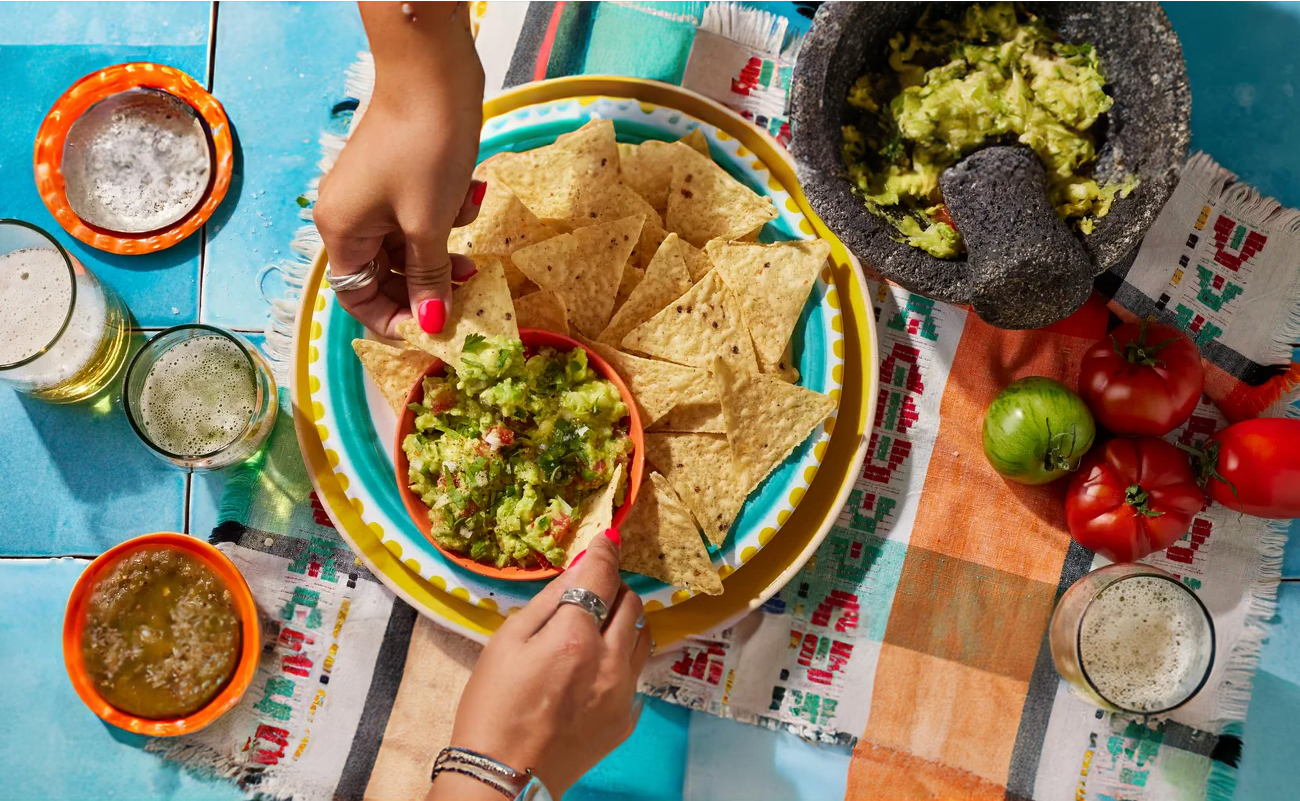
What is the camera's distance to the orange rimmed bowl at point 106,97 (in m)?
1.88

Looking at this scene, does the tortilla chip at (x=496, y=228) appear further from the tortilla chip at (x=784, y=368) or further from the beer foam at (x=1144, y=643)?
the beer foam at (x=1144, y=643)

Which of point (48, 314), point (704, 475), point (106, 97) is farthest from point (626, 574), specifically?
point (106, 97)

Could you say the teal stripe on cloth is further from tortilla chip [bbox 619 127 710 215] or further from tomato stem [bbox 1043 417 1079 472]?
tortilla chip [bbox 619 127 710 215]

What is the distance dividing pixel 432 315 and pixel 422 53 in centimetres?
45

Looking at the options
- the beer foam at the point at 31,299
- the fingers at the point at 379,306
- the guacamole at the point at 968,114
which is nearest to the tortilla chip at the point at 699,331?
the guacamole at the point at 968,114

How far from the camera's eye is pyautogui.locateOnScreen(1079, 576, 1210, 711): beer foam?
1.67 m

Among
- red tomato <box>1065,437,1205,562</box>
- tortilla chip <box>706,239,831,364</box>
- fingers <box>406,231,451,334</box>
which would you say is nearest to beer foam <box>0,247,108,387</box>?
fingers <box>406,231,451,334</box>

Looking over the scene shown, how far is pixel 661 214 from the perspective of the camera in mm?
1780

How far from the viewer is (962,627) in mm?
1776

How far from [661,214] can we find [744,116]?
12.3 inches

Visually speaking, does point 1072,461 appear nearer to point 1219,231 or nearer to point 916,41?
point 1219,231

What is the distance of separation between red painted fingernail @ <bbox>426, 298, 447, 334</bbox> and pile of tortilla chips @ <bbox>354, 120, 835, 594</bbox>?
11cm

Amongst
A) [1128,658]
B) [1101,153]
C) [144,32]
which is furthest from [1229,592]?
[144,32]

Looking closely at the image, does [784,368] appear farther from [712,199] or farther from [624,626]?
[624,626]
